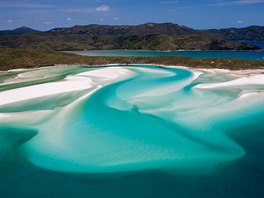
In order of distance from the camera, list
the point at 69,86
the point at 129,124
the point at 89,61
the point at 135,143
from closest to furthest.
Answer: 1. the point at 135,143
2. the point at 129,124
3. the point at 69,86
4. the point at 89,61

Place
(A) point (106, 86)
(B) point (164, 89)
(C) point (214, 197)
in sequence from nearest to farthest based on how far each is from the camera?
1. (C) point (214, 197)
2. (B) point (164, 89)
3. (A) point (106, 86)

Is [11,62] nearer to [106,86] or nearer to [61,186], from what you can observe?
[106,86]

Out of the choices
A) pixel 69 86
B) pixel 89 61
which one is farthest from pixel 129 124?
pixel 89 61

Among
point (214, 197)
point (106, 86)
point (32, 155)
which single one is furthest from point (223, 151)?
point (106, 86)

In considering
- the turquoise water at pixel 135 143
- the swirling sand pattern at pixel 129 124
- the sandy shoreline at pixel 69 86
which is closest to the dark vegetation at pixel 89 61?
the sandy shoreline at pixel 69 86

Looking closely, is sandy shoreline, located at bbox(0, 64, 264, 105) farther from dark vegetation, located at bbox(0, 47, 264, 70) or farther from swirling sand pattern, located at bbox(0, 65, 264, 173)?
dark vegetation, located at bbox(0, 47, 264, 70)

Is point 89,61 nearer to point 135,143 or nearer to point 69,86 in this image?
point 69,86

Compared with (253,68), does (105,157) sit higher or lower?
lower

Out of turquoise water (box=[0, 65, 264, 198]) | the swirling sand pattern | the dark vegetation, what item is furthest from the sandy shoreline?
the dark vegetation
